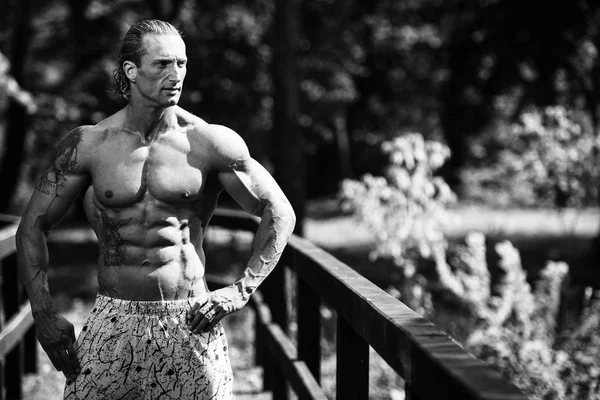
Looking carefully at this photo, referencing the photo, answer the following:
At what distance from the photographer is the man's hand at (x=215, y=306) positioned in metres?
2.82

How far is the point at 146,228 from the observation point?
2.96 m

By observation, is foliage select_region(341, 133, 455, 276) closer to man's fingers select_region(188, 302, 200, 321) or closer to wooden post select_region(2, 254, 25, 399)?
wooden post select_region(2, 254, 25, 399)

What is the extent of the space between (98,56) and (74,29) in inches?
28.0

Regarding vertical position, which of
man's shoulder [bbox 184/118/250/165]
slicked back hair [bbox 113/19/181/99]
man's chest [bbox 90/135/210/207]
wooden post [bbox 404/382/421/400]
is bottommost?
wooden post [bbox 404/382/421/400]

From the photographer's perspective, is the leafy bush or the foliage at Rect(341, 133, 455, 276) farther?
the foliage at Rect(341, 133, 455, 276)

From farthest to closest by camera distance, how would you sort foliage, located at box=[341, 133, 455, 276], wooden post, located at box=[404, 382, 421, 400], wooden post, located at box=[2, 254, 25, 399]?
foliage, located at box=[341, 133, 455, 276]
wooden post, located at box=[2, 254, 25, 399]
wooden post, located at box=[404, 382, 421, 400]

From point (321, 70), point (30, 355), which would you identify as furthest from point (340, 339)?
point (321, 70)

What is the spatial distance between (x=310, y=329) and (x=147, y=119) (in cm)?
150

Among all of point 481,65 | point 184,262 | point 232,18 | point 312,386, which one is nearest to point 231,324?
point 481,65

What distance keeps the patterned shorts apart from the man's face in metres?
0.74

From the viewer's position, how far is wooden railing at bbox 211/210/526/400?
186cm

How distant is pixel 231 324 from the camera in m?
9.62

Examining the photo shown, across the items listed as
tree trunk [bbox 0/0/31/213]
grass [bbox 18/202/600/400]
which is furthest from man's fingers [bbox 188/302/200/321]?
tree trunk [bbox 0/0/31/213]

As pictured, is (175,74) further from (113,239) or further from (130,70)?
(113,239)
